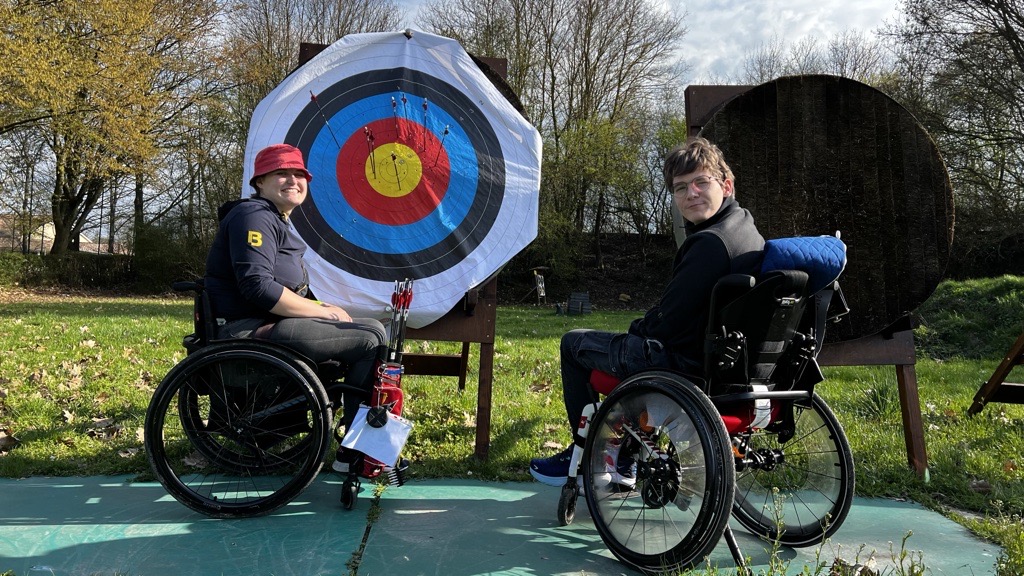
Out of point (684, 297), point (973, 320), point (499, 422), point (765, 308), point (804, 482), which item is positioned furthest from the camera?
point (973, 320)

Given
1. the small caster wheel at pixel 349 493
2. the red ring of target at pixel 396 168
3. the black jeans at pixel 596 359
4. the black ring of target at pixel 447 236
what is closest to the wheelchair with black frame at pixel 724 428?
the black jeans at pixel 596 359

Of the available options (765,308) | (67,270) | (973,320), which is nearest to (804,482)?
(765,308)

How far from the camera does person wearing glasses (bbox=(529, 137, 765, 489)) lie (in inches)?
83.3

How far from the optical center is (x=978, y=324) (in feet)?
28.1

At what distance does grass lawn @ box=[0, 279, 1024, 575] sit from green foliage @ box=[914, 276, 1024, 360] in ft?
4.24

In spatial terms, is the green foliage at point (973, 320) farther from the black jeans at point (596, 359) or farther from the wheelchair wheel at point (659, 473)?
the wheelchair wheel at point (659, 473)

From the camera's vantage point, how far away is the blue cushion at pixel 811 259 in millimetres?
2002

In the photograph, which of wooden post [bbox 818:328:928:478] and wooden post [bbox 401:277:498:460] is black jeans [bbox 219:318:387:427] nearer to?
wooden post [bbox 401:277:498:460]

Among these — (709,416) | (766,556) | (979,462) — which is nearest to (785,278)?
(709,416)

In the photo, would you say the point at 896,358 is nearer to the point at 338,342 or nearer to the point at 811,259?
the point at 811,259

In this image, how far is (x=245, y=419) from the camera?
255 cm

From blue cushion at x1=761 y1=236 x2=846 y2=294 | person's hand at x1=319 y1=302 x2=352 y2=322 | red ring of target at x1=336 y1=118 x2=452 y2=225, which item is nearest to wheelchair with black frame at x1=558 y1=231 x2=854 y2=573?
blue cushion at x1=761 y1=236 x2=846 y2=294

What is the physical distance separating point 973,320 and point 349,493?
905 centimetres

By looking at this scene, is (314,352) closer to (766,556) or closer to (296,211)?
(296,211)
